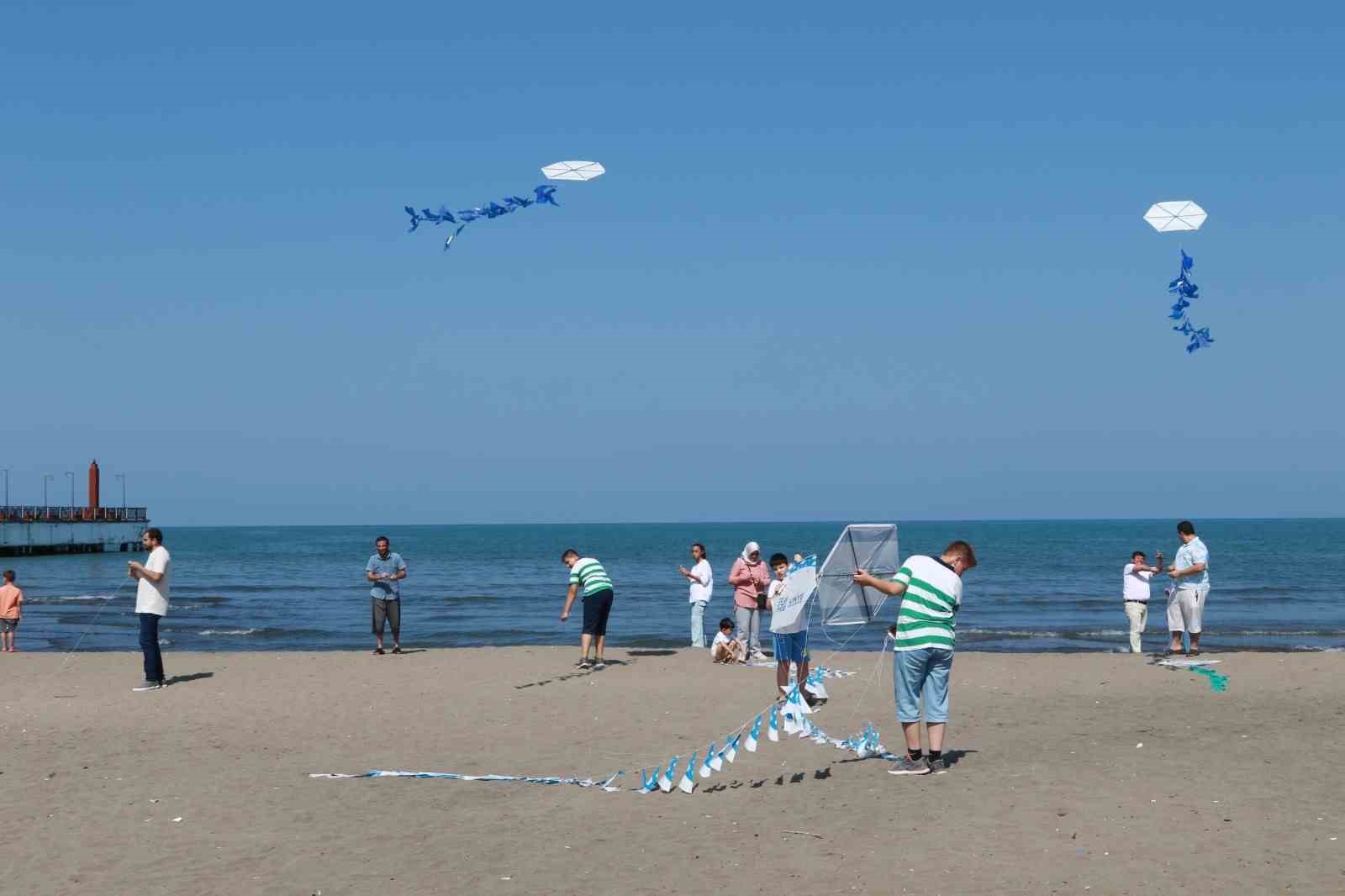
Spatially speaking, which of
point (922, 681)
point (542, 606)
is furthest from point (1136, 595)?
point (542, 606)

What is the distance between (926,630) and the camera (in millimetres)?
8211

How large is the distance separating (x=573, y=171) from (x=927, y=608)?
6.24m

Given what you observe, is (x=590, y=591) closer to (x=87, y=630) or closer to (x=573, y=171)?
(x=573, y=171)

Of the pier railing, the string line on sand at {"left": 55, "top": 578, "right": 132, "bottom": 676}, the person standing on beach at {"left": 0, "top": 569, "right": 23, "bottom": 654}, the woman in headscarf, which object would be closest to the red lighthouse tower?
the pier railing

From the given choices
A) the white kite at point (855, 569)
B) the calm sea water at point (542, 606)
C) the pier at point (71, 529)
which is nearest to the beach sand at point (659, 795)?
the white kite at point (855, 569)

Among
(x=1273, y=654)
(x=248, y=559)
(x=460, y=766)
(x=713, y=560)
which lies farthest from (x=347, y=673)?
(x=248, y=559)

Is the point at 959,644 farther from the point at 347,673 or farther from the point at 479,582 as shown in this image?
the point at 479,582

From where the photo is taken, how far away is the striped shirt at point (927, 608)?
8219mm

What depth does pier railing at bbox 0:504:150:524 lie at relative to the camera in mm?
74875

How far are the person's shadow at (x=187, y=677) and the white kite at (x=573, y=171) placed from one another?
7.73 m

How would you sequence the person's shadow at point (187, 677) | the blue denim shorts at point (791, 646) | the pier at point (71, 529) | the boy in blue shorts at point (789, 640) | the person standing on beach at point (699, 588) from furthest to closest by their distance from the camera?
the pier at point (71, 529) → the person standing on beach at point (699, 588) → the person's shadow at point (187, 677) → the blue denim shorts at point (791, 646) → the boy in blue shorts at point (789, 640)

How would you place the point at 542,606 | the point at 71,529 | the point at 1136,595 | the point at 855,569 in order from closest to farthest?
the point at 855,569, the point at 1136,595, the point at 542,606, the point at 71,529

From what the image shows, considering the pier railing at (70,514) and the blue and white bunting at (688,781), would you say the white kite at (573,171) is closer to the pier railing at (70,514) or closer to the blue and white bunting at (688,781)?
the blue and white bunting at (688,781)

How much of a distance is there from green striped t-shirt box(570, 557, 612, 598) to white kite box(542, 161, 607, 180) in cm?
492
